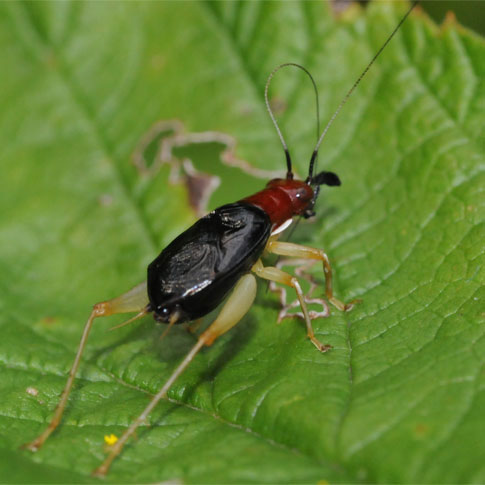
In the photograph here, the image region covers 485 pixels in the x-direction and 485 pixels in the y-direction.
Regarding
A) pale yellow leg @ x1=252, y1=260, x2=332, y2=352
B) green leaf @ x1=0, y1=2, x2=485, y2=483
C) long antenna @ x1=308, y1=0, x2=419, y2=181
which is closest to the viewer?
green leaf @ x1=0, y1=2, x2=485, y2=483

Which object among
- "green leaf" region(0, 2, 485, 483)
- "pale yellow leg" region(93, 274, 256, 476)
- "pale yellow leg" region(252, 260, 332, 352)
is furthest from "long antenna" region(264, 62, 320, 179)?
"pale yellow leg" region(93, 274, 256, 476)

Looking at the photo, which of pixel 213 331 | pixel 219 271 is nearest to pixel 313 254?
pixel 219 271

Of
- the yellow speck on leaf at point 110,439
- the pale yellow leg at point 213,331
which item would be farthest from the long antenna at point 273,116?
the yellow speck on leaf at point 110,439

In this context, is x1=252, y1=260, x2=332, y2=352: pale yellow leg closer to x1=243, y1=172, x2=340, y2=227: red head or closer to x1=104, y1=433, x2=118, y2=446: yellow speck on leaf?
x1=243, y1=172, x2=340, y2=227: red head

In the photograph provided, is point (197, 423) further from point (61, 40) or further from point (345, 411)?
point (61, 40)

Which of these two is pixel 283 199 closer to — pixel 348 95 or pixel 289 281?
pixel 289 281

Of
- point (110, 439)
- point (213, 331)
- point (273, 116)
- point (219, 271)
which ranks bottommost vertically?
point (110, 439)

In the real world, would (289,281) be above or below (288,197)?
below
